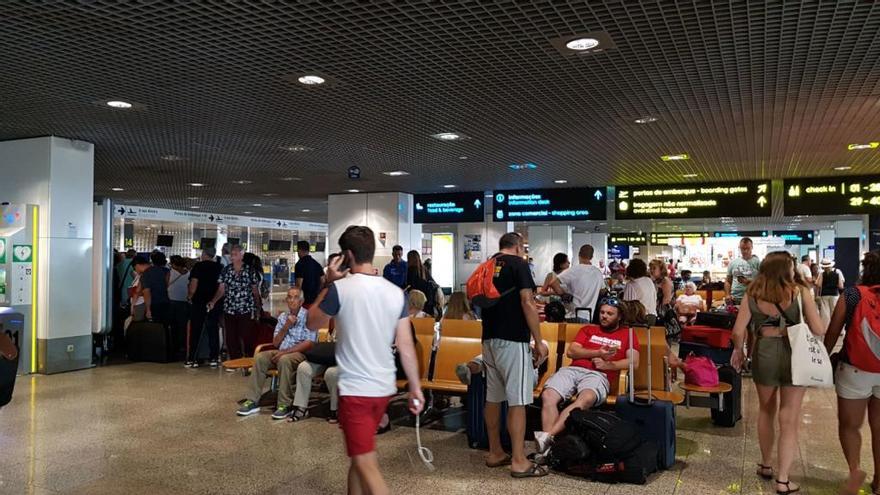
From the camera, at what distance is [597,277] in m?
8.38

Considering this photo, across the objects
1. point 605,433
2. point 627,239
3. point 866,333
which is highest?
point 627,239

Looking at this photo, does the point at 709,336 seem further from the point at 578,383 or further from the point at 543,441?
the point at 543,441

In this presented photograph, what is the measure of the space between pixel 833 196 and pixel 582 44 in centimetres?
816

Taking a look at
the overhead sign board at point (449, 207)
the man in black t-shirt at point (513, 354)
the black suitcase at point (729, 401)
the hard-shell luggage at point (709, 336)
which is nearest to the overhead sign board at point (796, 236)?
the overhead sign board at point (449, 207)

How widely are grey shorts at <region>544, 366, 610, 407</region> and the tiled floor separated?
0.67 metres

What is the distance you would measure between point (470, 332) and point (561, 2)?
3303 millimetres

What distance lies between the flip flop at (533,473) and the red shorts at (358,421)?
1751 millimetres

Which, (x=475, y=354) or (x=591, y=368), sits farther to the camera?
(x=475, y=354)

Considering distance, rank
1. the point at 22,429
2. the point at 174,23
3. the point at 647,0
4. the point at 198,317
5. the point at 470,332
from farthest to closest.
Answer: the point at 198,317 → the point at 470,332 → the point at 22,429 → the point at 174,23 → the point at 647,0

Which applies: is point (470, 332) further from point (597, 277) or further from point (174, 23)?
point (174, 23)

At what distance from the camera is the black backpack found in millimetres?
4543

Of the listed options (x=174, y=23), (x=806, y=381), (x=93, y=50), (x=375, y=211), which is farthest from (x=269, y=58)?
(x=375, y=211)

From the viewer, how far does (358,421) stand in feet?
10.6

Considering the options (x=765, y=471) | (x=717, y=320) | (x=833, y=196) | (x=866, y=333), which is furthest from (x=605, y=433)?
(x=833, y=196)
